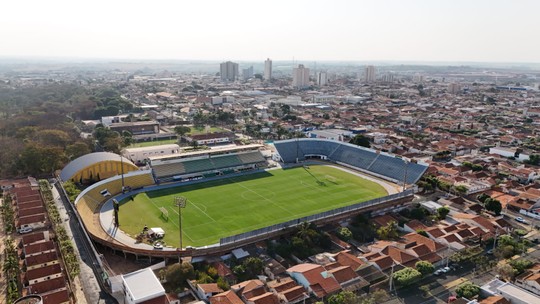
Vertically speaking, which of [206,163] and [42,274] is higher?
[206,163]

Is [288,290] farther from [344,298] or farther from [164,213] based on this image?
[164,213]

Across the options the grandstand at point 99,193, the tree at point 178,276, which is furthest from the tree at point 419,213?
the grandstand at point 99,193

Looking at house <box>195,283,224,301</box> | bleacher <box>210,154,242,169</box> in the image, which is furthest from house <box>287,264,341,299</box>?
bleacher <box>210,154,242,169</box>

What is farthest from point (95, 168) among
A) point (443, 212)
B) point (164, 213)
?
point (443, 212)

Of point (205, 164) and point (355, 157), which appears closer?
point (205, 164)

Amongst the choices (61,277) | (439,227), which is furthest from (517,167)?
(61,277)

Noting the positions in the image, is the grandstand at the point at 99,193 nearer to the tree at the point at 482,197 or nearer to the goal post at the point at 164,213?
the goal post at the point at 164,213

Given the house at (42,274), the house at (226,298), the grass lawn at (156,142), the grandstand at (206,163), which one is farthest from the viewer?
the grass lawn at (156,142)

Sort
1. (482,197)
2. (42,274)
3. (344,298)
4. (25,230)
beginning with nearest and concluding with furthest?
1. (344,298)
2. (42,274)
3. (25,230)
4. (482,197)
